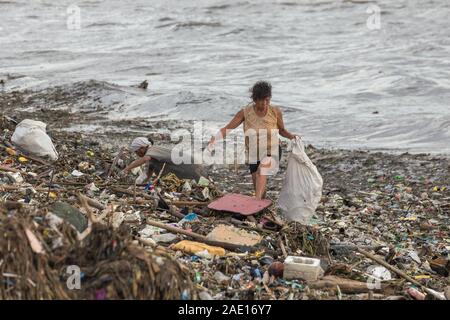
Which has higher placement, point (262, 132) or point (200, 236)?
point (262, 132)

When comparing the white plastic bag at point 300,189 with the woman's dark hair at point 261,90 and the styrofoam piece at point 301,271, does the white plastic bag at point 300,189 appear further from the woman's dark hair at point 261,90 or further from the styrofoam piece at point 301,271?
the styrofoam piece at point 301,271

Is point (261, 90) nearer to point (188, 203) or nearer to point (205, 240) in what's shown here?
point (188, 203)

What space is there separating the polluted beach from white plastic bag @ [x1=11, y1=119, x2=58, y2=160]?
1 centimetres

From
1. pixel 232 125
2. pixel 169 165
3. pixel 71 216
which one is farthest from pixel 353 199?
pixel 71 216

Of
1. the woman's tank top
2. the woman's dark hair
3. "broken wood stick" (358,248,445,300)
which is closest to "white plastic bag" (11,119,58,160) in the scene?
the woman's tank top

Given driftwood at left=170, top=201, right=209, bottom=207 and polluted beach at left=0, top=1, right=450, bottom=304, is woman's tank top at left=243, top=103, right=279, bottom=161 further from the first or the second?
driftwood at left=170, top=201, right=209, bottom=207

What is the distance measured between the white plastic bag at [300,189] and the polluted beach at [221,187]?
0.01m

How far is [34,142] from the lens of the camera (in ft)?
25.0

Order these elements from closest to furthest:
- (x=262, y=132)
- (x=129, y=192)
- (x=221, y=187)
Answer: (x=262, y=132) → (x=129, y=192) → (x=221, y=187)

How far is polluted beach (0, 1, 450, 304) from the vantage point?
12.6 ft

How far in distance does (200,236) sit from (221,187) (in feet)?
11.1
